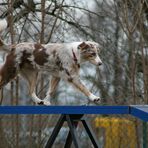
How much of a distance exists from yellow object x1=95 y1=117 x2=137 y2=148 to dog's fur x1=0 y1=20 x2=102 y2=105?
3.98 meters

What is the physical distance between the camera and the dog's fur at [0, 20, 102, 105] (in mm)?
6238

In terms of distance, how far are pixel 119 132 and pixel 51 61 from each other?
4.29 meters

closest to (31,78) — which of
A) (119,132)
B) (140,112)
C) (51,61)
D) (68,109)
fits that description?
(51,61)

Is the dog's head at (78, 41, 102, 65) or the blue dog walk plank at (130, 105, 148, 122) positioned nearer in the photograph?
the blue dog walk plank at (130, 105, 148, 122)

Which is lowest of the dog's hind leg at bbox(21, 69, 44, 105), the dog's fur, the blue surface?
the blue surface

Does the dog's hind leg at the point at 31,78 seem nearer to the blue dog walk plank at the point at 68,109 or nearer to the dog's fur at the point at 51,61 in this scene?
the dog's fur at the point at 51,61

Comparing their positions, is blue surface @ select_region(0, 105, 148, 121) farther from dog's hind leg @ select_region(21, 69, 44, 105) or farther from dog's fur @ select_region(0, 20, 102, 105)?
dog's hind leg @ select_region(21, 69, 44, 105)

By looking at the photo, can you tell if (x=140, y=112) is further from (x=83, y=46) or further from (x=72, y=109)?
(x=83, y=46)

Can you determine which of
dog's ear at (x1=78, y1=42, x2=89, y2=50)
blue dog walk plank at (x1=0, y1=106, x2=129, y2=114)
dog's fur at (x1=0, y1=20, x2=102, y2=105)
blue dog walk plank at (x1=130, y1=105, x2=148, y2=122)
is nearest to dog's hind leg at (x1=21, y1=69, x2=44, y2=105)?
dog's fur at (x1=0, y1=20, x2=102, y2=105)

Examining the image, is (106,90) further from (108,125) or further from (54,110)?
(54,110)

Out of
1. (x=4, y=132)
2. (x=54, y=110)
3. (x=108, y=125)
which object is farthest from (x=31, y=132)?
(x=54, y=110)

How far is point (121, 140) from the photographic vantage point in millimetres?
10281

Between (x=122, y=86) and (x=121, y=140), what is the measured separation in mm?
3384

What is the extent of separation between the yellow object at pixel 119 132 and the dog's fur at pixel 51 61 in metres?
3.98
